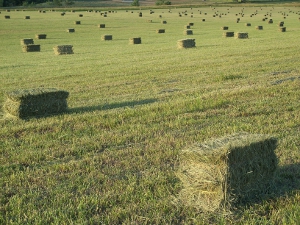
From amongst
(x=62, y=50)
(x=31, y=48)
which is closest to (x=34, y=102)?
(x=62, y=50)

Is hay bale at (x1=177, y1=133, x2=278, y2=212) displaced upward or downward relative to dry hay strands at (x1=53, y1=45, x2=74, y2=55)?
upward

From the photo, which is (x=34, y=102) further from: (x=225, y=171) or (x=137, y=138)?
(x=225, y=171)

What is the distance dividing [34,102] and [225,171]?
718cm

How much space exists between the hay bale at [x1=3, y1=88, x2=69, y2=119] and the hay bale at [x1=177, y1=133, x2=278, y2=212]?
6.35 metres

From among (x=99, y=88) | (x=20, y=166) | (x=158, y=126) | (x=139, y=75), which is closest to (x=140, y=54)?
(x=139, y=75)

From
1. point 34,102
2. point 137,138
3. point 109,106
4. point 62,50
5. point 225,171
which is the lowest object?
point 62,50

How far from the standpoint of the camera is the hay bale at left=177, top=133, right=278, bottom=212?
5.96 m

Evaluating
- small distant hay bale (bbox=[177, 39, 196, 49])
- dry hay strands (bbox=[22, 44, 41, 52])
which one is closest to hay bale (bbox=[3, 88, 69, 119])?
small distant hay bale (bbox=[177, 39, 196, 49])

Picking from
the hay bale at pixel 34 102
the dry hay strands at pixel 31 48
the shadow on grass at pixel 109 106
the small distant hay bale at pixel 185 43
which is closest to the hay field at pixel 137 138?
the shadow on grass at pixel 109 106

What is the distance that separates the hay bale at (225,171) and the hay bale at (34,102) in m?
6.35

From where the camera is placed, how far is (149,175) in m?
7.37

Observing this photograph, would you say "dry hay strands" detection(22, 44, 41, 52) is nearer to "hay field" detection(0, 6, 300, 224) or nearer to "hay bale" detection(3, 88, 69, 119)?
"hay field" detection(0, 6, 300, 224)

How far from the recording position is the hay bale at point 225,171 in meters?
5.96

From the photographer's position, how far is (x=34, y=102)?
11828 mm
